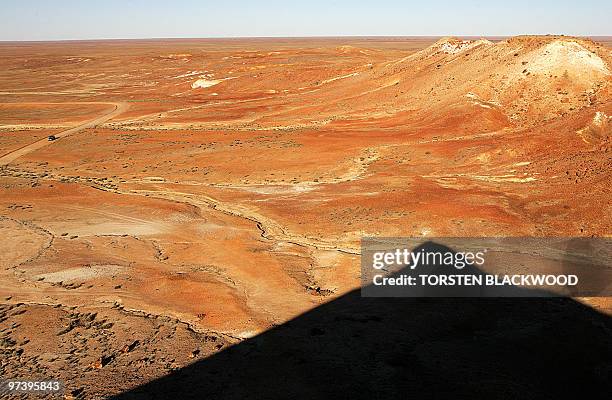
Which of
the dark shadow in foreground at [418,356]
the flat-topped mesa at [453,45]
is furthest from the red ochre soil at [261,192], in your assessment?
the dark shadow in foreground at [418,356]

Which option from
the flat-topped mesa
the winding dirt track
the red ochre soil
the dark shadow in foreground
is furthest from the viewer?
the flat-topped mesa

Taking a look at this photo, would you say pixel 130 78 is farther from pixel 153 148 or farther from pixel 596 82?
pixel 596 82

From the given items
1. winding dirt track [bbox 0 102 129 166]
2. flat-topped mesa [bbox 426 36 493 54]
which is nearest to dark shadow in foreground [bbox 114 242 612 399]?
winding dirt track [bbox 0 102 129 166]

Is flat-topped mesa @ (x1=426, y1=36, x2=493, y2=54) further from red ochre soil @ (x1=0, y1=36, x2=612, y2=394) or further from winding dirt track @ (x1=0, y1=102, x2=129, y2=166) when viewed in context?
winding dirt track @ (x1=0, y1=102, x2=129, y2=166)

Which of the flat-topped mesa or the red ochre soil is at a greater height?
the flat-topped mesa

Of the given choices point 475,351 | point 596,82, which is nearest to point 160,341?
point 475,351

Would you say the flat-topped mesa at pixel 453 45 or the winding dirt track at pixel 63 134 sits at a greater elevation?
the flat-topped mesa at pixel 453 45

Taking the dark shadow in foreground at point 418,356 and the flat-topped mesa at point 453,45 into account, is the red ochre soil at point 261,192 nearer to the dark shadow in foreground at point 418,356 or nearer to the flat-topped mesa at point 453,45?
the flat-topped mesa at point 453,45
